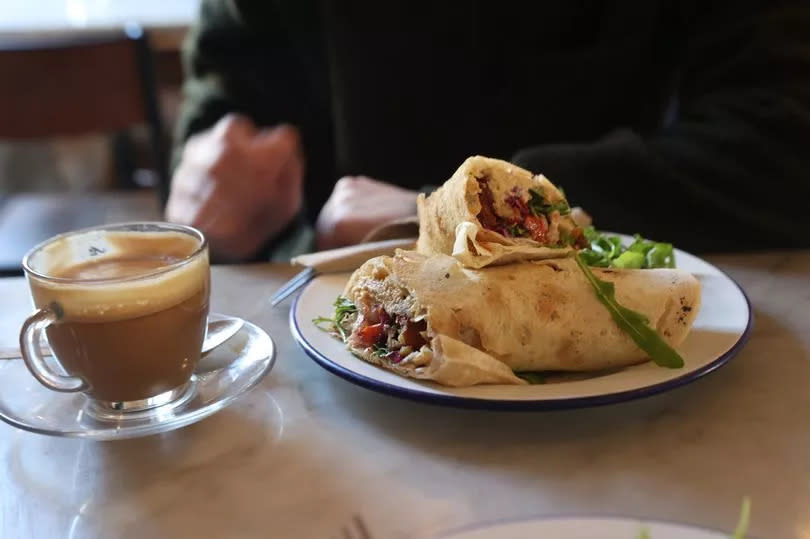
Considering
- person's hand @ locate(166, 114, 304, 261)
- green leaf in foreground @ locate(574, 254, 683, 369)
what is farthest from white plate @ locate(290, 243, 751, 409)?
person's hand @ locate(166, 114, 304, 261)

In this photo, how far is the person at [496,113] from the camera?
116 cm

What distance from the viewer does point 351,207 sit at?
1.18 metres

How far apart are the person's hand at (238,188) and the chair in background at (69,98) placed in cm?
57

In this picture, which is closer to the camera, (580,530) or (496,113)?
(580,530)

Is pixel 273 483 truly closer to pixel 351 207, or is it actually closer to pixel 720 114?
pixel 351 207

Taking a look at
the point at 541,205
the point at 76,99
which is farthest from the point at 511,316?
the point at 76,99

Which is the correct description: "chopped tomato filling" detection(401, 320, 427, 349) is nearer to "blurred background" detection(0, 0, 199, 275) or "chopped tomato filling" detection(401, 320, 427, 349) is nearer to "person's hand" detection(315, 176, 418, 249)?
"person's hand" detection(315, 176, 418, 249)

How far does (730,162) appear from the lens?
1.18m

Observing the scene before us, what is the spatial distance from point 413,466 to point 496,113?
97 centimetres

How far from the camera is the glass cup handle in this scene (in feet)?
2.07

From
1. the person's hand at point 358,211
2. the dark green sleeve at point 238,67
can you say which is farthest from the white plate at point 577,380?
the dark green sleeve at point 238,67

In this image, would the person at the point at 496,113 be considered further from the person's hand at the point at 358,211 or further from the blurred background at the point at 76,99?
the blurred background at the point at 76,99

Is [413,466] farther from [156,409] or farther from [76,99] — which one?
[76,99]

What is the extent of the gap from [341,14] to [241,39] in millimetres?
221
